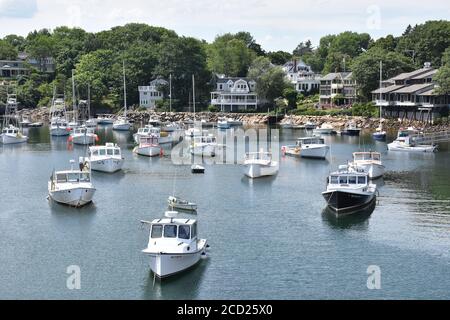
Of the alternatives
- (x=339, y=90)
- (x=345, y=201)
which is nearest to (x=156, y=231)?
(x=345, y=201)

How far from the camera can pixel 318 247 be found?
142 ft

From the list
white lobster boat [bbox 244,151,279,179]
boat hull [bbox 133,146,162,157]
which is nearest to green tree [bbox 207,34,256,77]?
boat hull [bbox 133,146,162,157]

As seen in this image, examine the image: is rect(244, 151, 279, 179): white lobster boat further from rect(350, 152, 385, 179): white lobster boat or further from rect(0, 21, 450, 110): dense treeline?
rect(0, 21, 450, 110): dense treeline

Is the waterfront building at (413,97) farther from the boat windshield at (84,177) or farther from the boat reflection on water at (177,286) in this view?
the boat reflection on water at (177,286)

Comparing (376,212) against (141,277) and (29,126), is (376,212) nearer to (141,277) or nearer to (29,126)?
(141,277)

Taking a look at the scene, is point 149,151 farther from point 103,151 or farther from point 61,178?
point 61,178

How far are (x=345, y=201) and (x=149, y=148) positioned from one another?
1553 inches

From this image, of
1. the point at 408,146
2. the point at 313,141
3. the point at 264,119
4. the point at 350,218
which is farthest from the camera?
the point at 264,119

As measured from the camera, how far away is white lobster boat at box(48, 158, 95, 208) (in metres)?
54.8

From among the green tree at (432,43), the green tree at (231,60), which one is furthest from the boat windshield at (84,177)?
the green tree at (231,60)

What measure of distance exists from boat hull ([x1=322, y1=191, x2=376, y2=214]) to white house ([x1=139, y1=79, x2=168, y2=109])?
116098 mm

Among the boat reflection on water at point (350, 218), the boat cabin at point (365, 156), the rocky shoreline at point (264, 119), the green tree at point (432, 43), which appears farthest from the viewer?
the green tree at point (432, 43)

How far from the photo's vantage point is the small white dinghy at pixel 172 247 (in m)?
37.0

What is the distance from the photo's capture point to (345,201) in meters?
52.5
